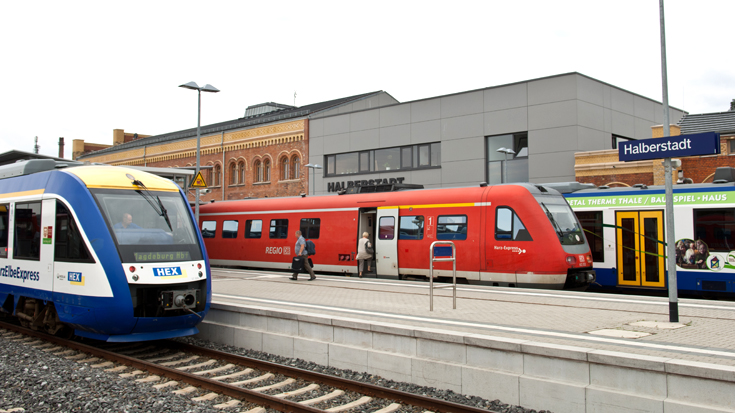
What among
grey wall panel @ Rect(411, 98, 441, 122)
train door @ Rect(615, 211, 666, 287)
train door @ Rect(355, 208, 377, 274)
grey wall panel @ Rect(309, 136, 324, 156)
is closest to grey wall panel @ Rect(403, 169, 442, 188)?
grey wall panel @ Rect(411, 98, 441, 122)

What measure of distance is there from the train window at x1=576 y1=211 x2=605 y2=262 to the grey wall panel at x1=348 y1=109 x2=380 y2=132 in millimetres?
17456

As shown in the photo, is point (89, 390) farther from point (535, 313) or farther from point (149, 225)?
point (535, 313)

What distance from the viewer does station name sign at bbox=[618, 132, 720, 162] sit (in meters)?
7.85

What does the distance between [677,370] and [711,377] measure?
A: 28 cm

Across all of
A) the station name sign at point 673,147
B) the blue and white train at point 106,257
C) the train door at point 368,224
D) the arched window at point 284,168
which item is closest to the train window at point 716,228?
the station name sign at point 673,147

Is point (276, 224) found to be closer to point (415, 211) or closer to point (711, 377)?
point (415, 211)

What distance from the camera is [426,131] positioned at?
2953 centimetres

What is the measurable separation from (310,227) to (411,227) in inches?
171

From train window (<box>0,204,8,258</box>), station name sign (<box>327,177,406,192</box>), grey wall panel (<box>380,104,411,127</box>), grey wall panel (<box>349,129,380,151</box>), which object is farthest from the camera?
grey wall panel (<box>349,129,380,151</box>)

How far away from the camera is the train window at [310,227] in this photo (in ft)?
64.1

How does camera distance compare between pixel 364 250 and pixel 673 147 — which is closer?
pixel 673 147

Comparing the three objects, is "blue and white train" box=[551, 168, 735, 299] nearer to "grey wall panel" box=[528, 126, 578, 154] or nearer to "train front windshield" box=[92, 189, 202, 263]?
"grey wall panel" box=[528, 126, 578, 154]

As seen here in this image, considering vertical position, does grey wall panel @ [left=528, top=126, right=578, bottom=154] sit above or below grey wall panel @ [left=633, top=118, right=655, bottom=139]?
below

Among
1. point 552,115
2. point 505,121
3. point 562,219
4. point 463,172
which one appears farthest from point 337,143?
point 562,219
